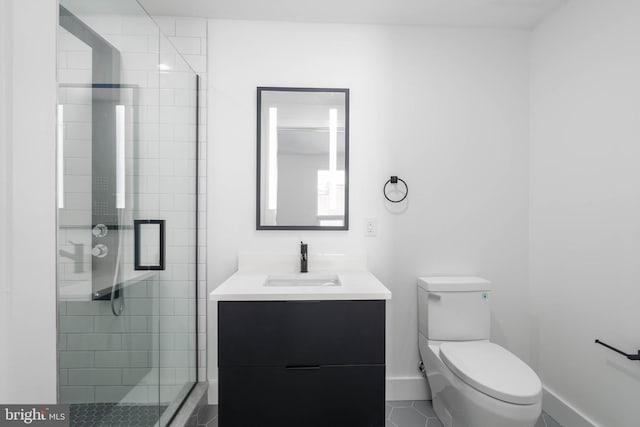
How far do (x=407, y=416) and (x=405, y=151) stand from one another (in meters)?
1.59

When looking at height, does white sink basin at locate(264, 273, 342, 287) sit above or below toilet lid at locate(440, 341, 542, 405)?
above

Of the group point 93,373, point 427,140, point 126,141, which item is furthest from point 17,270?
point 427,140

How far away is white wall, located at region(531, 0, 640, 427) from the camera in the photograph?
1500 millimetres

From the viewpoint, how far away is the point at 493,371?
1.48m

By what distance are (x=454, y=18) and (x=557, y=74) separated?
0.69m

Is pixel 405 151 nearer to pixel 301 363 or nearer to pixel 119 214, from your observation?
pixel 301 363

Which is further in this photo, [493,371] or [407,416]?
[407,416]

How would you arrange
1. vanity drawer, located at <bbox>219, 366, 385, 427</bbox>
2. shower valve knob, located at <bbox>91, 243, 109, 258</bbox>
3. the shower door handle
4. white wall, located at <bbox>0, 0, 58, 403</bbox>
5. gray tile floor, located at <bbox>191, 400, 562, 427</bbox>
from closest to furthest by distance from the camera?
white wall, located at <bbox>0, 0, 58, 403</bbox>, shower valve knob, located at <bbox>91, 243, 109, 258</bbox>, the shower door handle, vanity drawer, located at <bbox>219, 366, 385, 427</bbox>, gray tile floor, located at <bbox>191, 400, 562, 427</bbox>

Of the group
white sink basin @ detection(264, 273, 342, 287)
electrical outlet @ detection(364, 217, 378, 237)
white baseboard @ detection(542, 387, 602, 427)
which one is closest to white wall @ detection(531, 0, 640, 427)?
white baseboard @ detection(542, 387, 602, 427)

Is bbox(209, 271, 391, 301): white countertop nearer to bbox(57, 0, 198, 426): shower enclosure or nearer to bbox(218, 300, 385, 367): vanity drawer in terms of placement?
bbox(218, 300, 385, 367): vanity drawer

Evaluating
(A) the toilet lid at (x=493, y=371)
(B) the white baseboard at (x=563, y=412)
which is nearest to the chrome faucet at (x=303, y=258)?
(A) the toilet lid at (x=493, y=371)

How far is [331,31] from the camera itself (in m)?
2.05

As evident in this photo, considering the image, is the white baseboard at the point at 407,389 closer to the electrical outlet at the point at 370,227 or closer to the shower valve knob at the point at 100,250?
the electrical outlet at the point at 370,227

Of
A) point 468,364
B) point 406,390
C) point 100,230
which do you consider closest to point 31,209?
point 100,230
